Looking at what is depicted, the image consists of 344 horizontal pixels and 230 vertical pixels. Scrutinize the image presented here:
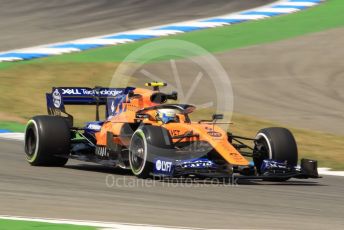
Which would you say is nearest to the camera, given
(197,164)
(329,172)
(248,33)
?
(197,164)

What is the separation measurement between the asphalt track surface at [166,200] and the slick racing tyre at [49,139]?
8.4 inches

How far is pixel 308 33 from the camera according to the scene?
29.1 metres

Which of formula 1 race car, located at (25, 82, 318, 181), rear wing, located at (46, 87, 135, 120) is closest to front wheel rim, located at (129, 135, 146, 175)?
formula 1 race car, located at (25, 82, 318, 181)

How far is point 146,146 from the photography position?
1209cm

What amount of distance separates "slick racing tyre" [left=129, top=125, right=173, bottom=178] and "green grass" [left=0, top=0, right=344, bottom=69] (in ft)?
43.1

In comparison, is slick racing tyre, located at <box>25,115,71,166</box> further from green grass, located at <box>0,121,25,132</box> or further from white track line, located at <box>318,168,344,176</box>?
green grass, located at <box>0,121,25,132</box>

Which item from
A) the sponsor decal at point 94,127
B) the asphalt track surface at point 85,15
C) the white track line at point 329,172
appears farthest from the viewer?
the asphalt track surface at point 85,15

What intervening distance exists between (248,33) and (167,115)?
16.9 m

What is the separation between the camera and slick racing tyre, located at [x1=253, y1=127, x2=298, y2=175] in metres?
12.9

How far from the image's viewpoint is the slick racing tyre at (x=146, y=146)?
1209cm

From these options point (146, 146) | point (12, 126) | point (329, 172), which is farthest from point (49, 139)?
point (12, 126)

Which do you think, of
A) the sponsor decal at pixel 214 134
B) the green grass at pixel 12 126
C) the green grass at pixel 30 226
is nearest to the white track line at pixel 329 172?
the sponsor decal at pixel 214 134

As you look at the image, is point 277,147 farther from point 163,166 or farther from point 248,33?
point 248,33

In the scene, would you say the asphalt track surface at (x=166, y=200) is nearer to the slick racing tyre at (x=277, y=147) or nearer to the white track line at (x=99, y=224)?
the white track line at (x=99, y=224)
